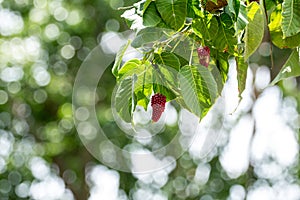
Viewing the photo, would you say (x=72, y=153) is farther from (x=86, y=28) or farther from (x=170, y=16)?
(x=170, y=16)

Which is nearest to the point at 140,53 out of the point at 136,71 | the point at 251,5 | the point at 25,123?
the point at 136,71

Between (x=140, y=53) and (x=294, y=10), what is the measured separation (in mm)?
231

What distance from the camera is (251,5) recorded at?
3.02 ft

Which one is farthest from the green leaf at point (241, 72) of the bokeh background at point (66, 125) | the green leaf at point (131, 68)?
the bokeh background at point (66, 125)

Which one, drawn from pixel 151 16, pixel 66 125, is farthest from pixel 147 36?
pixel 66 125

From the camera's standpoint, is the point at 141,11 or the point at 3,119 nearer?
the point at 141,11

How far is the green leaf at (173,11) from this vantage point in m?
0.88

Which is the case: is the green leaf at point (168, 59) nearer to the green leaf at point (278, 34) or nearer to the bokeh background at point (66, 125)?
the green leaf at point (278, 34)

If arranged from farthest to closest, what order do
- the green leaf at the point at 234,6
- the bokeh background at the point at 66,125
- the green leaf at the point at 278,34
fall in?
the bokeh background at the point at 66,125
the green leaf at the point at 278,34
the green leaf at the point at 234,6

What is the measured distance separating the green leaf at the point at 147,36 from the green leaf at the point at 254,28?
12 centimetres

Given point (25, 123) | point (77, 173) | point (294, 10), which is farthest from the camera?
point (25, 123)

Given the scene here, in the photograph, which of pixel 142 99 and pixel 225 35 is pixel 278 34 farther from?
pixel 142 99

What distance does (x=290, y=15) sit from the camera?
868mm

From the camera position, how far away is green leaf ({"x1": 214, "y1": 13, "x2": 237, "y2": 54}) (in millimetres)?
922
